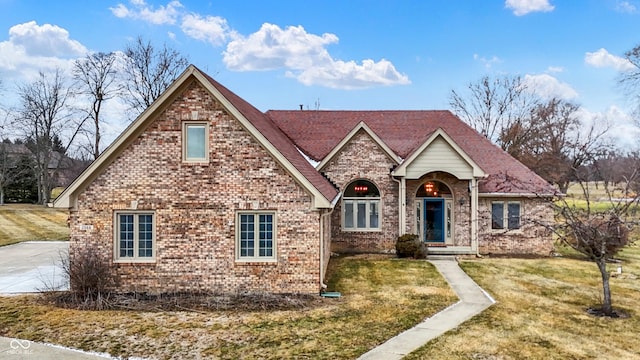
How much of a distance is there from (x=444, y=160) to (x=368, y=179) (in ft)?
11.0

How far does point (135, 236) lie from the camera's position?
445 inches

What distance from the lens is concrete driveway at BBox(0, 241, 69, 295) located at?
1221cm

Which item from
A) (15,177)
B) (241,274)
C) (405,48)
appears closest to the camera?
(241,274)

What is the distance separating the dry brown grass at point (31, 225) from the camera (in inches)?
945

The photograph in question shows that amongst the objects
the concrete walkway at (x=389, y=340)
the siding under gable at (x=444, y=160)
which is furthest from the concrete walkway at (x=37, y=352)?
the siding under gable at (x=444, y=160)

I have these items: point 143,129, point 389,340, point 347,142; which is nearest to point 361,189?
point 347,142

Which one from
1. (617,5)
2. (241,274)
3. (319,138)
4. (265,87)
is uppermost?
(617,5)

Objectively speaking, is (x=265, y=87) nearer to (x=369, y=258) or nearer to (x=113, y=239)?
(x=369, y=258)

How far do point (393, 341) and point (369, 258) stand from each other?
29.4 ft

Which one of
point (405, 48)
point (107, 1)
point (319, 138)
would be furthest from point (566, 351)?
point (405, 48)

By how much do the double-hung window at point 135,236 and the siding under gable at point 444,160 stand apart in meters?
10.7

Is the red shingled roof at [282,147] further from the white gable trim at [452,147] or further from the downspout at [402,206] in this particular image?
the white gable trim at [452,147]

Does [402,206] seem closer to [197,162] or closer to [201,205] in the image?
[201,205]

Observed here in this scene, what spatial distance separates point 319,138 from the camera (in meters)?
21.1
